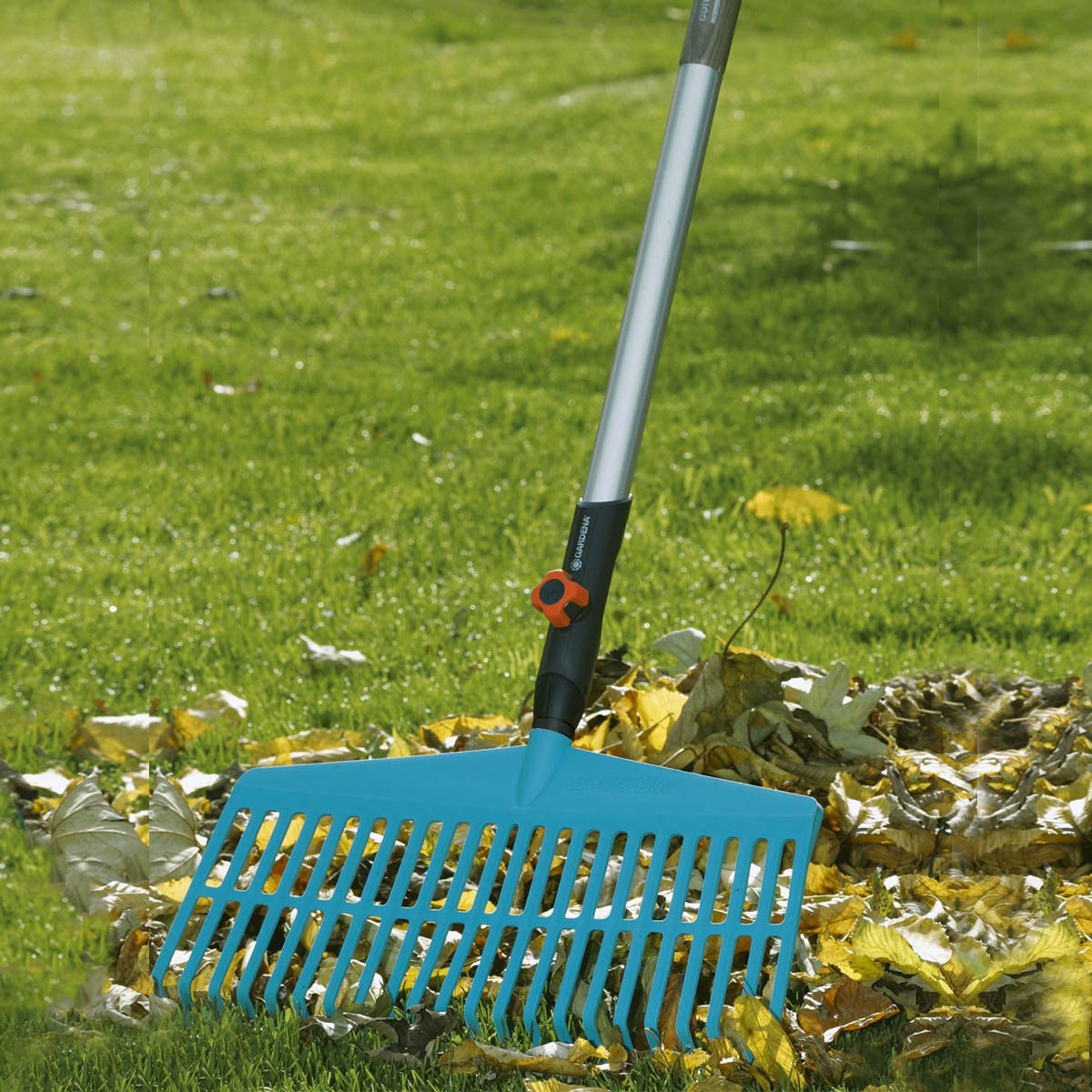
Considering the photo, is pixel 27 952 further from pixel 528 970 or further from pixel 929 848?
pixel 929 848

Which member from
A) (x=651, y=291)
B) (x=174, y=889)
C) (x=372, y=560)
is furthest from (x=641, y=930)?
(x=372, y=560)

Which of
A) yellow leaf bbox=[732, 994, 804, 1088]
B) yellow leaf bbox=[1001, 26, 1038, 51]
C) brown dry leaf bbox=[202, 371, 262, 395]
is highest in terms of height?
yellow leaf bbox=[1001, 26, 1038, 51]

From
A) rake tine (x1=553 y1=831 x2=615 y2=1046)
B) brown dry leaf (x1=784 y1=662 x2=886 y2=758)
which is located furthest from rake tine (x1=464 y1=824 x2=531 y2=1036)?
brown dry leaf (x1=784 y1=662 x2=886 y2=758)

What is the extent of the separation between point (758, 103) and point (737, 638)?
576cm

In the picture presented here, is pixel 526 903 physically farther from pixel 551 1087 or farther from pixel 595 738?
pixel 595 738

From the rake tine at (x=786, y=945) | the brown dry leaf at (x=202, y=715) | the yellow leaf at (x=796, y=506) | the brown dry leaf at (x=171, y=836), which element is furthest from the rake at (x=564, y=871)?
the yellow leaf at (x=796, y=506)

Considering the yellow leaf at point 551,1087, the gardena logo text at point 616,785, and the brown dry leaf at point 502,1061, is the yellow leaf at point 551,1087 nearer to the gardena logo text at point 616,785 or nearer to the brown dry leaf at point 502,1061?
the brown dry leaf at point 502,1061

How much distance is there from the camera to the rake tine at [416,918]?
1.94 metres

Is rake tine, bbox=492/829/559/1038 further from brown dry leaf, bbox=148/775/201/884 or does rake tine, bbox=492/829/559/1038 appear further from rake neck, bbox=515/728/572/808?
brown dry leaf, bbox=148/775/201/884

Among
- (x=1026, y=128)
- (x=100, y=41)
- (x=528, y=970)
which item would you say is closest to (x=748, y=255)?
(x=1026, y=128)

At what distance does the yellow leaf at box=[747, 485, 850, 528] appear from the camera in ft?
12.9

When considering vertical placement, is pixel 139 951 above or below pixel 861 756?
Result: below

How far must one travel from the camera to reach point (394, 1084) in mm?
1812

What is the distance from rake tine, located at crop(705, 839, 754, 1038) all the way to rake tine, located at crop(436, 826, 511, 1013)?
0.33m
